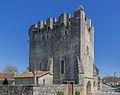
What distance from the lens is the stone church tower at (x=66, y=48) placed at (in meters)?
44.4

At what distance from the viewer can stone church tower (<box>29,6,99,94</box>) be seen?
146ft

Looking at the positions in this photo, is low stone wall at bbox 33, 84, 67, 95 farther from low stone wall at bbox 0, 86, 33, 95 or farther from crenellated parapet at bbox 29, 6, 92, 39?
crenellated parapet at bbox 29, 6, 92, 39

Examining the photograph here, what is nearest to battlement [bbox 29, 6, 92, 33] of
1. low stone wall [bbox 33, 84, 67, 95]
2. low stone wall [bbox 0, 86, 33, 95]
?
low stone wall [bbox 33, 84, 67, 95]

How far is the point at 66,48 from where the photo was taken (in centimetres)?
4588

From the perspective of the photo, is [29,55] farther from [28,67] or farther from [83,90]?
[83,90]

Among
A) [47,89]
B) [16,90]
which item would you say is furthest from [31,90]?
[47,89]

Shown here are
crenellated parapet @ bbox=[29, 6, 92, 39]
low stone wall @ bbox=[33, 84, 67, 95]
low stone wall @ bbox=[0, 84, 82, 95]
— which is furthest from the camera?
crenellated parapet @ bbox=[29, 6, 92, 39]

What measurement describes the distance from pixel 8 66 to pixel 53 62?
4819 centimetres

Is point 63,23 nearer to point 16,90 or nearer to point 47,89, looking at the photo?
point 47,89

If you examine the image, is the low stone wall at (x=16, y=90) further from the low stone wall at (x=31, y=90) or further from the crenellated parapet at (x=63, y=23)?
the crenellated parapet at (x=63, y=23)

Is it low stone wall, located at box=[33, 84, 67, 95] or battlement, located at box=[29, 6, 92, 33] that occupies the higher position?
battlement, located at box=[29, 6, 92, 33]

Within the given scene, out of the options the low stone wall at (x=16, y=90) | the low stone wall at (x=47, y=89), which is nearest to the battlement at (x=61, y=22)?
the low stone wall at (x=47, y=89)

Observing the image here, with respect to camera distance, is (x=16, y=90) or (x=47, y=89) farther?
(x=47, y=89)

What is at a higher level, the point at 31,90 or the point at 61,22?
the point at 61,22
